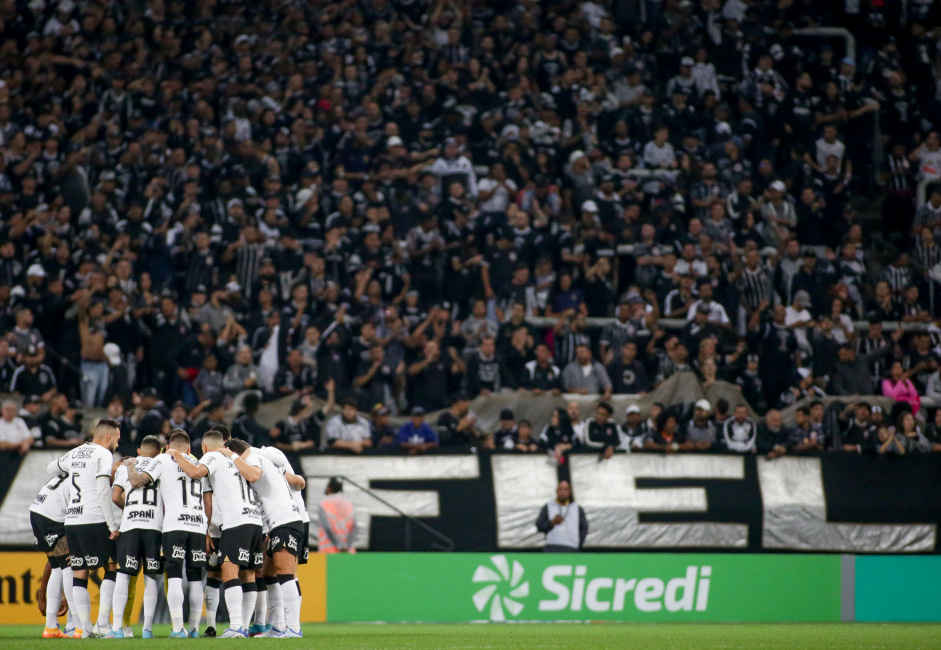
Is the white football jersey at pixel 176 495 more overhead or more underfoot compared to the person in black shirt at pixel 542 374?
more underfoot

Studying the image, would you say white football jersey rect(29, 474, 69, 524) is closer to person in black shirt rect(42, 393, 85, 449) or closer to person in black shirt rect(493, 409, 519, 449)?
person in black shirt rect(42, 393, 85, 449)

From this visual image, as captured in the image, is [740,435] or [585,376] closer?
[740,435]

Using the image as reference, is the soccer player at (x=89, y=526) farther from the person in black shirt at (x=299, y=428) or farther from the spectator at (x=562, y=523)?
the spectator at (x=562, y=523)

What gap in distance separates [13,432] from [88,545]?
597 cm

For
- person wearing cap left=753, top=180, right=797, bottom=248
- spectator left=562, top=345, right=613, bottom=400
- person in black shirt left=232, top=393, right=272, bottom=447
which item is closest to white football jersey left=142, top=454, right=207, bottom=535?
person in black shirt left=232, top=393, right=272, bottom=447

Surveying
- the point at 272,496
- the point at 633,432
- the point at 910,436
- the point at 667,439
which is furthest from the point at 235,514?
the point at 910,436

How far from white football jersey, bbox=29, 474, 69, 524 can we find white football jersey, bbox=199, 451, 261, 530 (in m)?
1.89

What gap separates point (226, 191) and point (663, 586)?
32.7 ft

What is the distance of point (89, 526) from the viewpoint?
13.5 metres

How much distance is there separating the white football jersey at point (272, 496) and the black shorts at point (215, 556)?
0.63 meters

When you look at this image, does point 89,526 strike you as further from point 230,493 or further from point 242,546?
point 242,546

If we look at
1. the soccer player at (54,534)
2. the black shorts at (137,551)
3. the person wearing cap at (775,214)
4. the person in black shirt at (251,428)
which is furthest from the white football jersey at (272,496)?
the person wearing cap at (775,214)

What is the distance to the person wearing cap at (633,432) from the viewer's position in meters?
19.8

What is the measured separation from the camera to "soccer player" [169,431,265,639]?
12977mm
